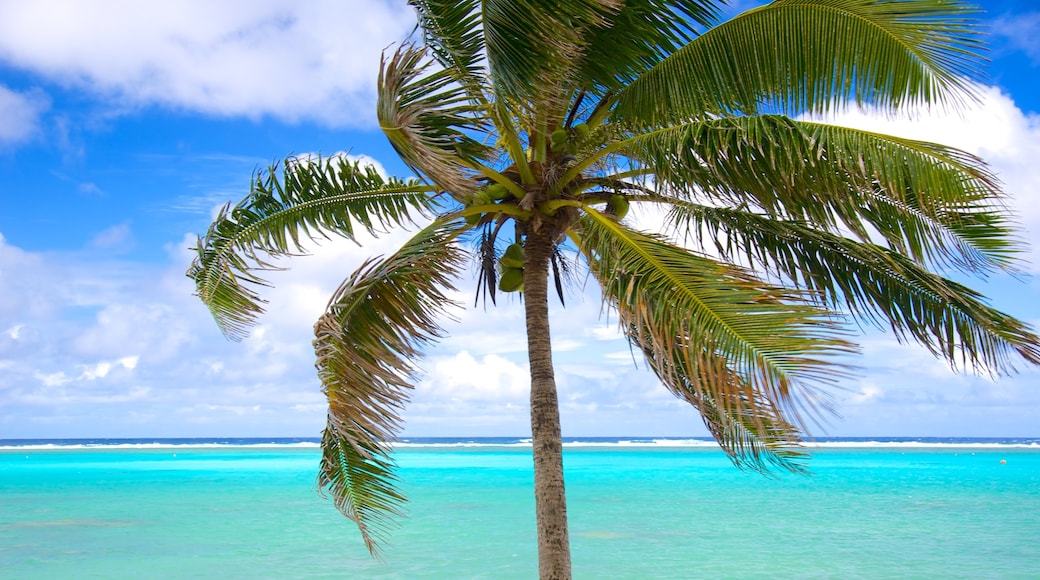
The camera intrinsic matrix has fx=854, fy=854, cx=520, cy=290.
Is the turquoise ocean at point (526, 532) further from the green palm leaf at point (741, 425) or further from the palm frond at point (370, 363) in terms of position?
the palm frond at point (370, 363)

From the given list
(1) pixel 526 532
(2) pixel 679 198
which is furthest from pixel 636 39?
(1) pixel 526 532

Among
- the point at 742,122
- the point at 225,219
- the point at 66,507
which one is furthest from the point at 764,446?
the point at 66,507

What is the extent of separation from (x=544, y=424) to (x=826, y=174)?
7.81 feet

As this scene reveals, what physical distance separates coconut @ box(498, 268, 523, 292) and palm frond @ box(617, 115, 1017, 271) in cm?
128

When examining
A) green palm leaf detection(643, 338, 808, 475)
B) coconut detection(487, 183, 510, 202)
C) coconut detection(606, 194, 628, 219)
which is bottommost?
green palm leaf detection(643, 338, 808, 475)

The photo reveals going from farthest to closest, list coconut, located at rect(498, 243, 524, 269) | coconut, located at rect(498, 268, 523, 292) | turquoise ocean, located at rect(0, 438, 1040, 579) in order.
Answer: turquoise ocean, located at rect(0, 438, 1040, 579) < coconut, located at rect(498, 268, 523, 292) < coconut, located at rect(498, 243, 524, 269)

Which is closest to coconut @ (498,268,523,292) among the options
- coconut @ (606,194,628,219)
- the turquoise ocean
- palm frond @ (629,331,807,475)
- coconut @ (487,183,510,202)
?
coconut @ (487,183,510,202)

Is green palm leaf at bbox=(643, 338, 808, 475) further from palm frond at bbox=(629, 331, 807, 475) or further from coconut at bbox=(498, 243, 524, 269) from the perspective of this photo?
coconut at bbox=(498, 243, 524, 269)

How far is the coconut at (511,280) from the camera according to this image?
5.98 metres

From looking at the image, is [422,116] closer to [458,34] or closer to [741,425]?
[458,34]

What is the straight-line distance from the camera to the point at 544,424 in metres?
5.68

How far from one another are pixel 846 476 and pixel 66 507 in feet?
93.3

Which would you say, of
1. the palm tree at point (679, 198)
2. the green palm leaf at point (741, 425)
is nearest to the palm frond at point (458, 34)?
the palm tree at point (679, 198)

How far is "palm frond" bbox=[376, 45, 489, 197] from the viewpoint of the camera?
16.4 feet
